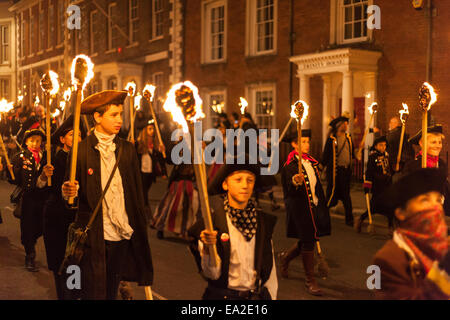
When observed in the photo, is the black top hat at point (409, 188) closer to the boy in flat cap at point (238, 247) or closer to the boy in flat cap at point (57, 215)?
the boy in flat cap at point (238, 247)

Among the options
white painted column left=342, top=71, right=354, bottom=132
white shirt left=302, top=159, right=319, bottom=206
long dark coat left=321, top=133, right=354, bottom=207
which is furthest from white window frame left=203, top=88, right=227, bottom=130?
white shirt left=302, top=159, right=319, bottom=206

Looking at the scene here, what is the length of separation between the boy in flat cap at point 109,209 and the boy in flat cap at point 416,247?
2296 mm

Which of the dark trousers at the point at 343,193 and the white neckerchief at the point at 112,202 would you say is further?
the dark trousers at the point at 343,193

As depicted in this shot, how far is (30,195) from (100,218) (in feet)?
9.35

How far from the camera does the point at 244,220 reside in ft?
12.9

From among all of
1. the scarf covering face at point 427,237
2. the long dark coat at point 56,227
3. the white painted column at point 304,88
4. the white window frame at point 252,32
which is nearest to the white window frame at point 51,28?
the white window frame at point 252,32

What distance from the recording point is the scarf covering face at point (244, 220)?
3902 mm

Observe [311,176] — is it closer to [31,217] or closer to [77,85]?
[77,85]

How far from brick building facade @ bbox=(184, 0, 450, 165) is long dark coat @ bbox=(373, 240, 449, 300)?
499 inches

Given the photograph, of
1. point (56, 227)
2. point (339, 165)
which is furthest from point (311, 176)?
point (339, 165)

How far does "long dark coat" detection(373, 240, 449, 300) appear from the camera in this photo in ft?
9.52

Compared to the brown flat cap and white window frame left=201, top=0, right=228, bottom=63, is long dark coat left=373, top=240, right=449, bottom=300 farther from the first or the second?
white window frame left=201, top=0, right=228, bottom=63

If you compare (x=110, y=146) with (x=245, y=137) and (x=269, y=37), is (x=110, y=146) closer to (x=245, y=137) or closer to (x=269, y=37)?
(x=245, y=137)
